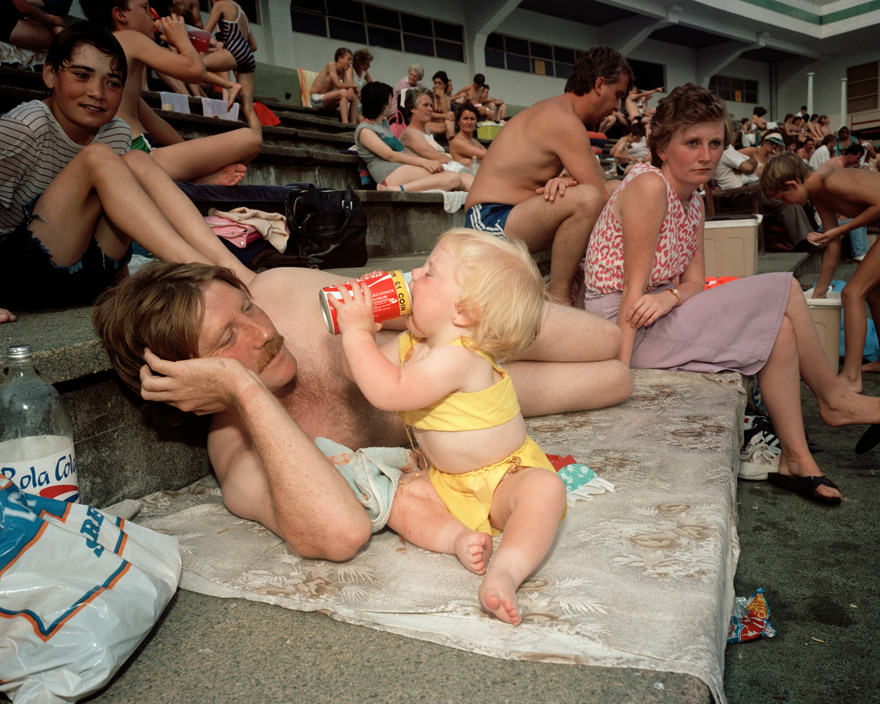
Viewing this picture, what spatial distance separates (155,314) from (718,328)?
7.21 feet

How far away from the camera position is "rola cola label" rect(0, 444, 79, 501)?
1440 mm

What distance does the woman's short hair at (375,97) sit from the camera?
658 centimetres

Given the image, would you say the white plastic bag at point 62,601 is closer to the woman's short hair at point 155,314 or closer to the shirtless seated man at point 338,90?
the woman's short hair at point 155,314

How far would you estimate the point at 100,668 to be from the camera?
43.3 inches

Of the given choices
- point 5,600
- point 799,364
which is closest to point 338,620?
point 5,600

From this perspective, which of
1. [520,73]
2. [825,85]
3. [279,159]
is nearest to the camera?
[279,159]

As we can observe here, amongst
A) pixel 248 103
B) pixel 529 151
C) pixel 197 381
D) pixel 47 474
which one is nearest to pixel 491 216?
pixel 529 151

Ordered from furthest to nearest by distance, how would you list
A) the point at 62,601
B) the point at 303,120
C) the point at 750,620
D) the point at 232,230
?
the point at 303,120 < the point at 232,230 < the point at 750,620 < the point at 62,601

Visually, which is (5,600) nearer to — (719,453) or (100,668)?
(100,668)

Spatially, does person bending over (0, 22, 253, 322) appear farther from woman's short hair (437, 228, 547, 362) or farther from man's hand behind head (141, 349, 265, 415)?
woman's short hair (437, 228, 547, 362)

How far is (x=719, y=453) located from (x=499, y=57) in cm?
1719

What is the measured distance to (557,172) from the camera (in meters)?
4.18

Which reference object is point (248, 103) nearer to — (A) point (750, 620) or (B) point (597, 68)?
(B) point (597, 68)

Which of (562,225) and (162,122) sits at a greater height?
(162,122)
